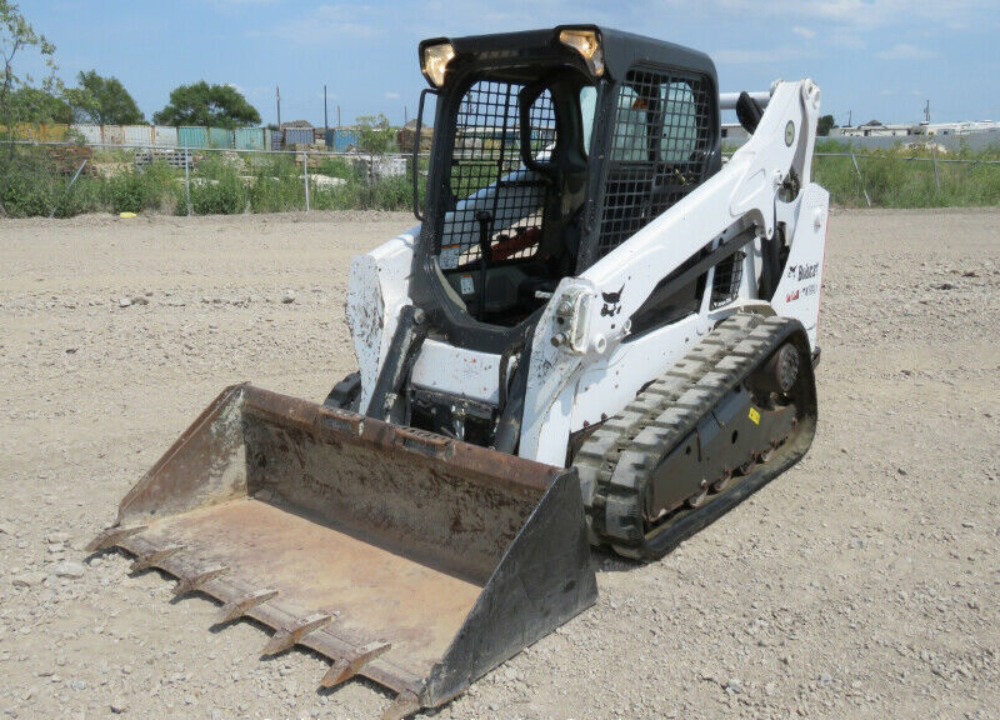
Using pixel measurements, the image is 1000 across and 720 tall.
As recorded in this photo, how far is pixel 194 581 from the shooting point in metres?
3.88

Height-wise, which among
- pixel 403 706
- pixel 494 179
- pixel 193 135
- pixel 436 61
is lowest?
pixel 403 706

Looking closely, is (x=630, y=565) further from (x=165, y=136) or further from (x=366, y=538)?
(x=165, y=136)

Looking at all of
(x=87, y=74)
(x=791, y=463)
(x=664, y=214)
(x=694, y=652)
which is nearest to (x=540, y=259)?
(x=664, y=214)

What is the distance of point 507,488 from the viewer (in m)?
3.78

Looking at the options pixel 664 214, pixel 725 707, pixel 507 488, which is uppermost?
pixel 664 214

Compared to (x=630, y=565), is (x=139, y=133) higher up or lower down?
higher up

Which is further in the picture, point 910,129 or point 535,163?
point 910,129

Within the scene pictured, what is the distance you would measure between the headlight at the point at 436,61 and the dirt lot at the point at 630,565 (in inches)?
95.2

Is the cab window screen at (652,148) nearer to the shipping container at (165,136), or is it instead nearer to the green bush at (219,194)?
the green bush at (219,194)

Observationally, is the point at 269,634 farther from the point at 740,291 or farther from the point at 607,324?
the point at 740,291

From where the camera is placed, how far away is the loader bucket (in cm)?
342

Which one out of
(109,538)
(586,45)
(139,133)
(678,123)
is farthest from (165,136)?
(586,45)

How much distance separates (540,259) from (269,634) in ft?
8.03

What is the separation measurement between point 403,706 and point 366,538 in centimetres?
121
